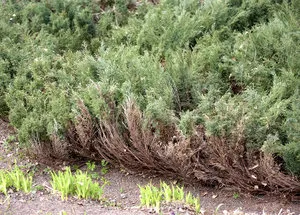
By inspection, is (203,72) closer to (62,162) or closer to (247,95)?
(247,95)

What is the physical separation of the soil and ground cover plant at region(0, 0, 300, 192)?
12cm

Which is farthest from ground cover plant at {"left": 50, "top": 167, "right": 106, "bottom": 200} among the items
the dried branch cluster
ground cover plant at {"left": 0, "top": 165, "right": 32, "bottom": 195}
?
the dried branch cluster

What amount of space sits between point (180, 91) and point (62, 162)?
1592 millimetres

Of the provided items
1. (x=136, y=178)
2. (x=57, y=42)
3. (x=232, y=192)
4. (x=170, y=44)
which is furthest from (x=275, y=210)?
(x=57, y=42)

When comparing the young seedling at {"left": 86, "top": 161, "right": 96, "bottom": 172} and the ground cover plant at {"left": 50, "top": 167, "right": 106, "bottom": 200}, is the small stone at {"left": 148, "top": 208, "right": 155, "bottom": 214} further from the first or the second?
the young seedling at {"left": 86, "top": 161, "right": 96, "bottom": 172}

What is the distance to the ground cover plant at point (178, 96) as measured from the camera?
4.62m

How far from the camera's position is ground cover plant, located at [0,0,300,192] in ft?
15.1

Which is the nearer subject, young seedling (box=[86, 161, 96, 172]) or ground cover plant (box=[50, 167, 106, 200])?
ground cover plant (box=[50, 167, 106, 200])

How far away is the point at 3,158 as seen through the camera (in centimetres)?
563

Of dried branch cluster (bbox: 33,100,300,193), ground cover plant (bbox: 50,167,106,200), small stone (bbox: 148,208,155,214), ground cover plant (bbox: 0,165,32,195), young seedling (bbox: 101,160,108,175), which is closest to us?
small stone (bbox: 148,208,155,214)

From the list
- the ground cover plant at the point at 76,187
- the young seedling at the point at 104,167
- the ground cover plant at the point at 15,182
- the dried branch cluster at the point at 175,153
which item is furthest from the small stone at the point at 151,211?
the young seedling at the point at 104,167

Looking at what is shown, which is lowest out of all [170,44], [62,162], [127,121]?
[62,162]

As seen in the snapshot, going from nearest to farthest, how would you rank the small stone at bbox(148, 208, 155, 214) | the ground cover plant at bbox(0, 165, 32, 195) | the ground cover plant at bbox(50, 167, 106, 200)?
the small stone at bbox(148, 208, 155, 214)
the ground cover plant at bbox(50, 167, 106, 200)
the ground cover plant at bbox(0, 165, 32, 195)

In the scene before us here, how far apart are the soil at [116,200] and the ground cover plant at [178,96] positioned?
12 cm
